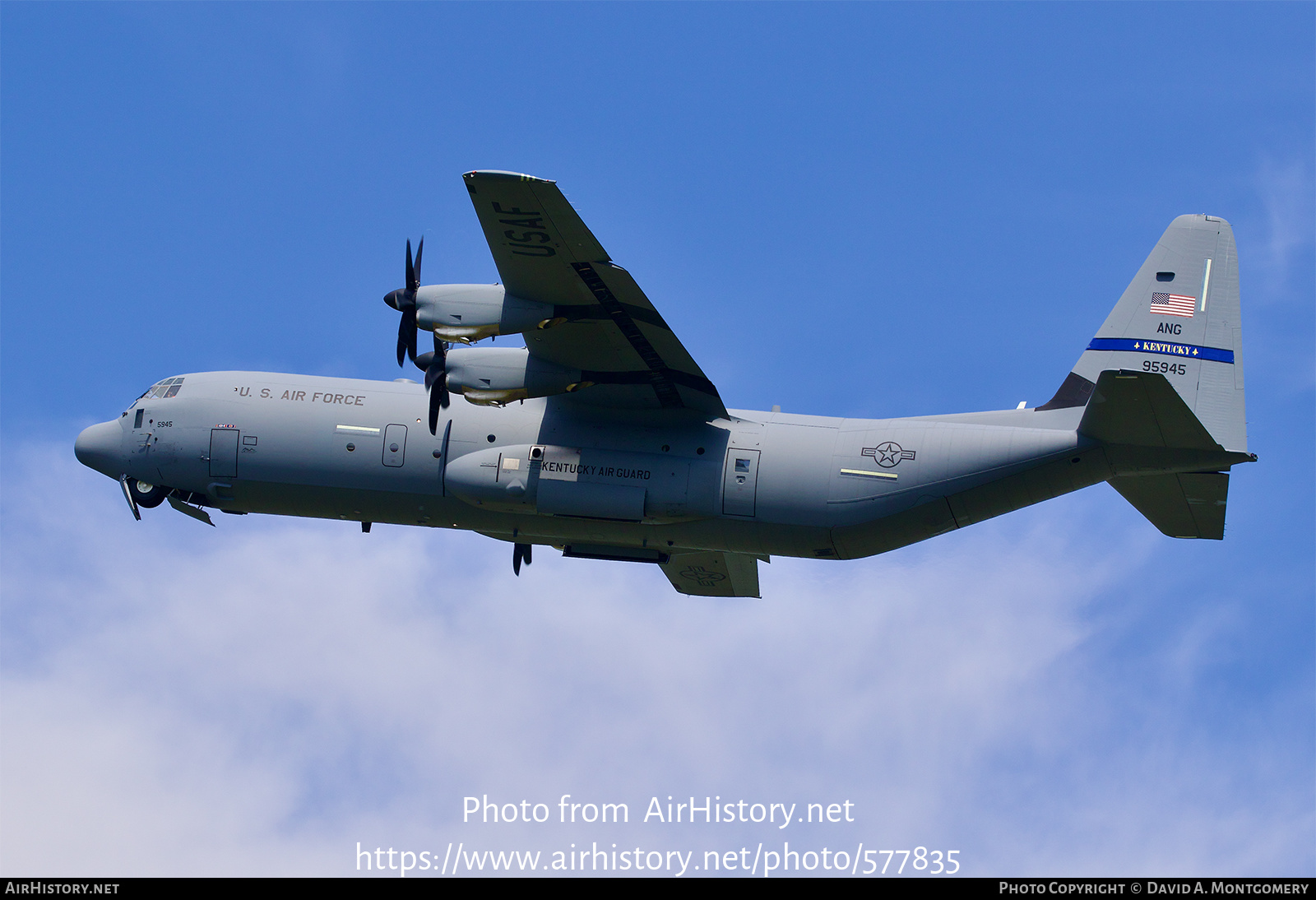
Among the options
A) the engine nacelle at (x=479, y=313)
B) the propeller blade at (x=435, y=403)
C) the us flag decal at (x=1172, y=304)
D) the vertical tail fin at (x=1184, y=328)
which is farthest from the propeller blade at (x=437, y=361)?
the us flag decal at (x=1172, y=304)

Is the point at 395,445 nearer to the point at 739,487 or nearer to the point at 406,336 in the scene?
the point at 406,336

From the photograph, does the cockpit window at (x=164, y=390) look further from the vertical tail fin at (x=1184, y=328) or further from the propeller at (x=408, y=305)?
the vertical tail fin at (x=1184, y=328)

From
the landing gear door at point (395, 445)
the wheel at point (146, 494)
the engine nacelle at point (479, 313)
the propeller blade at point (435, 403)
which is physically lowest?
the wheel at point (146, 494)

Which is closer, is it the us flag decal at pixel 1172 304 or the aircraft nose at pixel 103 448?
the us flag decal at pixel 1172 304

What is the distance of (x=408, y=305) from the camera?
22.4 metres

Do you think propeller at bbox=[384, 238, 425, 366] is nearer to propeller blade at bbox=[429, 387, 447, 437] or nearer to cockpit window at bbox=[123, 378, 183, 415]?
propeller blade at bbox=[429, 387, 447, 437]

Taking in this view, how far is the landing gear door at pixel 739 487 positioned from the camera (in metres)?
22.6

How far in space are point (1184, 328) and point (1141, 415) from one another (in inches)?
107

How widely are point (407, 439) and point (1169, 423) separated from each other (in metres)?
12.5

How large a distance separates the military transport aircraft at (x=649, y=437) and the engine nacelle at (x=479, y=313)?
3cm

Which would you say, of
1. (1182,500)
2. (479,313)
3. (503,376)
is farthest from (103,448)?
(1182,500)
